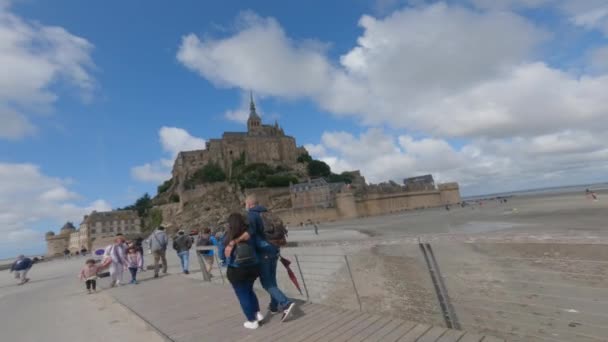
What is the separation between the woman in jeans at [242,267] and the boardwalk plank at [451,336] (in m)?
1.83

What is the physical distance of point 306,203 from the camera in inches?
2041

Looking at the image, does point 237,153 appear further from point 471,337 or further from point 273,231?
point 471,337

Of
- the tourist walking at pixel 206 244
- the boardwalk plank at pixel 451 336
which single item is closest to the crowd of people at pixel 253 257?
the boardwalk plank at pixel 451 336

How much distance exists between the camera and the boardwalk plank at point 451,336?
2.63 meters

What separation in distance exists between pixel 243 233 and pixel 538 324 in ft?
14.9

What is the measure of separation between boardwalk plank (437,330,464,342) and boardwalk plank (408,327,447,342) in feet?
0.11

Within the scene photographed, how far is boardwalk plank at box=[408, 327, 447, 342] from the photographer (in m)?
2.68

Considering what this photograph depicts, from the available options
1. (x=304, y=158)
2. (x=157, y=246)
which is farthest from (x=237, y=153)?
(x=157, y=246)

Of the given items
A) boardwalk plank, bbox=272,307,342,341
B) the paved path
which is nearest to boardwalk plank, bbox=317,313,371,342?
boardwalk plank, bbox=272,307,342,341

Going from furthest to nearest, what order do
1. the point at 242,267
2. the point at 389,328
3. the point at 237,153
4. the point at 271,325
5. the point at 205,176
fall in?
1. the point at 237,153
2. the point at 205,176
3. the point at 271,325
4. the point at 242,267
5. the point at 389,328

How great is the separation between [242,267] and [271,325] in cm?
73

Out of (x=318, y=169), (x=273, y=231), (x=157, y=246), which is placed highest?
(x=318, y=169)

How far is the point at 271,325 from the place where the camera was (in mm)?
3418

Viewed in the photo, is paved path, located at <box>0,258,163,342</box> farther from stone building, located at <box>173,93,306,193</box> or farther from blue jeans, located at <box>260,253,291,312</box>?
stone building, located at <box>173,93,306,193</box>
